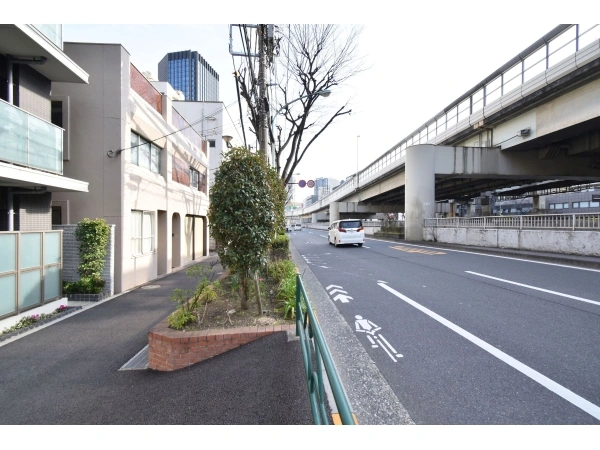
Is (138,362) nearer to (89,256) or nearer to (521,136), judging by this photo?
(89,256)

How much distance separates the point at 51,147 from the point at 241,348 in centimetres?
682

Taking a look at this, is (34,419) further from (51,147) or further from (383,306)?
(51,147)

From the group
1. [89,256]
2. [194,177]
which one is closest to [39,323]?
[89,256]

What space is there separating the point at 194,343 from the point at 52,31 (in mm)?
8094

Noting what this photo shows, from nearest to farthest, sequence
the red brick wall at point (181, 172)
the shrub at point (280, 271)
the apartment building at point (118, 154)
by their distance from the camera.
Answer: the shrub at point (280, 271) → the apartment building at point (118, 154) → the red brick wall at point (181, 172)

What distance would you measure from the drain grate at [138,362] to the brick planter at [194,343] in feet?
1.89

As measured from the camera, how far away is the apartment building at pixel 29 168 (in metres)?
5.43

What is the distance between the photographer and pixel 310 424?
2.44m

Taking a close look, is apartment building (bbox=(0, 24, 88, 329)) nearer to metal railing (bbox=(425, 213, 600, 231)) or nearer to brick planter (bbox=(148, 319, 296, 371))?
brick planter (bbox=(148, 319, 296, 371))

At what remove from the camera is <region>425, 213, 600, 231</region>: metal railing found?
9922 mm

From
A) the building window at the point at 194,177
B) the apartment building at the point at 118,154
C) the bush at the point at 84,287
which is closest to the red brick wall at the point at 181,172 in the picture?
the building window at the point at 194,177

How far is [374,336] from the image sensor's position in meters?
4.06

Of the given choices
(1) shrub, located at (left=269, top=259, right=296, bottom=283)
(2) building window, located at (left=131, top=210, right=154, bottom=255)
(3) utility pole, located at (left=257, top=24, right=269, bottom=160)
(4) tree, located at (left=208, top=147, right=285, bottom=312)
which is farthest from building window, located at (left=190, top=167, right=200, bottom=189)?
(4) tree, located at (left=208, top=147, right=285, bottom=312)

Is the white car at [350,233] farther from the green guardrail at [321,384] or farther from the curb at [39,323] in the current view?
the green guardrail at [321,384]
